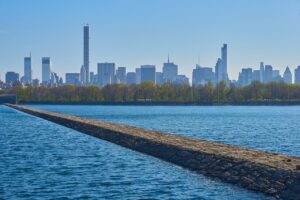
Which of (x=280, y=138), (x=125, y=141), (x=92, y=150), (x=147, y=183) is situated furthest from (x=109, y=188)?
(x=280, y=138)

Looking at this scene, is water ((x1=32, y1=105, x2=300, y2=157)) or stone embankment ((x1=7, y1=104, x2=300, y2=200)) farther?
water ((x1=32, y1=105, x2=300, y2=157))

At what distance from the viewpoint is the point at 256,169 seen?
24.4 meters

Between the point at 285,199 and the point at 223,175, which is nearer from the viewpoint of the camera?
the point at 285,199

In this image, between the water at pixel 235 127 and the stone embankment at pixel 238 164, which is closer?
the stone embankment at pixel 238 164

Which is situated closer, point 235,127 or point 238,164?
point 238,164

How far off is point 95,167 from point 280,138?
934 inches

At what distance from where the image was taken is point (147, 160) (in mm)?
33062

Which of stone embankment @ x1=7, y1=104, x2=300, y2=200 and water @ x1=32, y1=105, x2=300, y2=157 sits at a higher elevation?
stone embankment @ x1=7, y1=104, x2=300, y2=200

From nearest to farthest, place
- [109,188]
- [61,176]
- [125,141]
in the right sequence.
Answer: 1. [109,188]
2. [61,176]
3. [125,141]

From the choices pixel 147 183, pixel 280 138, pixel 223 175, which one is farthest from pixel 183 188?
pixel 280 138

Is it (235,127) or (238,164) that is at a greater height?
(238,164)

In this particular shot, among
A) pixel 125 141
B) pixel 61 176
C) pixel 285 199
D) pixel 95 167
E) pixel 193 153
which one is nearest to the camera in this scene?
pixel 285 199

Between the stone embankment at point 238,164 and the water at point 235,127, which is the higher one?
the stone embankment at point 238,164

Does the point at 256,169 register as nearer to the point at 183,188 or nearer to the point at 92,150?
the point at 183,188
